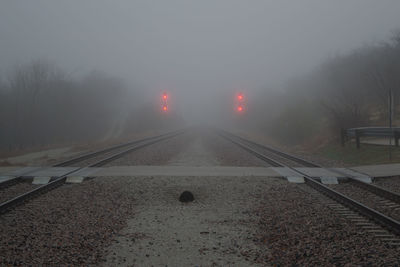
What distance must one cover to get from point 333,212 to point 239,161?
27.0 feet

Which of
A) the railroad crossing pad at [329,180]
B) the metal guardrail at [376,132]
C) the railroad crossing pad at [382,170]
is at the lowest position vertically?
the railroad crossing pad at [382,170]

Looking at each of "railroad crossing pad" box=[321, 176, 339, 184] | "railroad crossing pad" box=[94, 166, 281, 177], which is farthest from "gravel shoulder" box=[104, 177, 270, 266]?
"railroad crossing pad" box=[321, 176, 339, 184]

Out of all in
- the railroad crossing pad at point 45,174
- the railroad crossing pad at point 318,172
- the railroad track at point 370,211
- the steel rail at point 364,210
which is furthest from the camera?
the railroad crossing pad at point 318,172

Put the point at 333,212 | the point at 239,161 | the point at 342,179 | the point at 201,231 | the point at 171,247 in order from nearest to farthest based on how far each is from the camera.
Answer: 1. the point at 171,247
2. the point at 201,231
3. the point at 333,212
4. the point at 342,179
5. the point at 239,161

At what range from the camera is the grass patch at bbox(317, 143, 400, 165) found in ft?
43.5

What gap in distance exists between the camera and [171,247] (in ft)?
15.2

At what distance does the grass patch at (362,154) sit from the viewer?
1325cm

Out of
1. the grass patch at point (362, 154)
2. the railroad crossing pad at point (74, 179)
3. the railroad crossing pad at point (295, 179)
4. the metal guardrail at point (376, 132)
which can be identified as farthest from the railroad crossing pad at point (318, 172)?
the railroad crossing pad at point (74, 179)

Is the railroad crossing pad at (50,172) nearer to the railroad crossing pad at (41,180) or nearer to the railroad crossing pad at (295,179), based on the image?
the railroad crossing pad at (41,180)

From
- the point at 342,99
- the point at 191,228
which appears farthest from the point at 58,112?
the point at 191,228

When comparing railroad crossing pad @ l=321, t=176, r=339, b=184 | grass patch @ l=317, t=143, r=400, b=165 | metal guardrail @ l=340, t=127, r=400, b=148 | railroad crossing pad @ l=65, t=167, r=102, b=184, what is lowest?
grass patch @ l=317, t=143, r=400, b=165

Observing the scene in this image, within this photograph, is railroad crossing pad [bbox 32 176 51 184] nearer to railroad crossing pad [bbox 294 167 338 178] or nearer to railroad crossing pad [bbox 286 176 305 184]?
railroad crossing pad [bbox 286 176 305 184]

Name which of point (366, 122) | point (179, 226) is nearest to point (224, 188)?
point (179, 226)

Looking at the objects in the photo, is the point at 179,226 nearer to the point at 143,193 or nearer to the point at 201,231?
the point at 201,231
